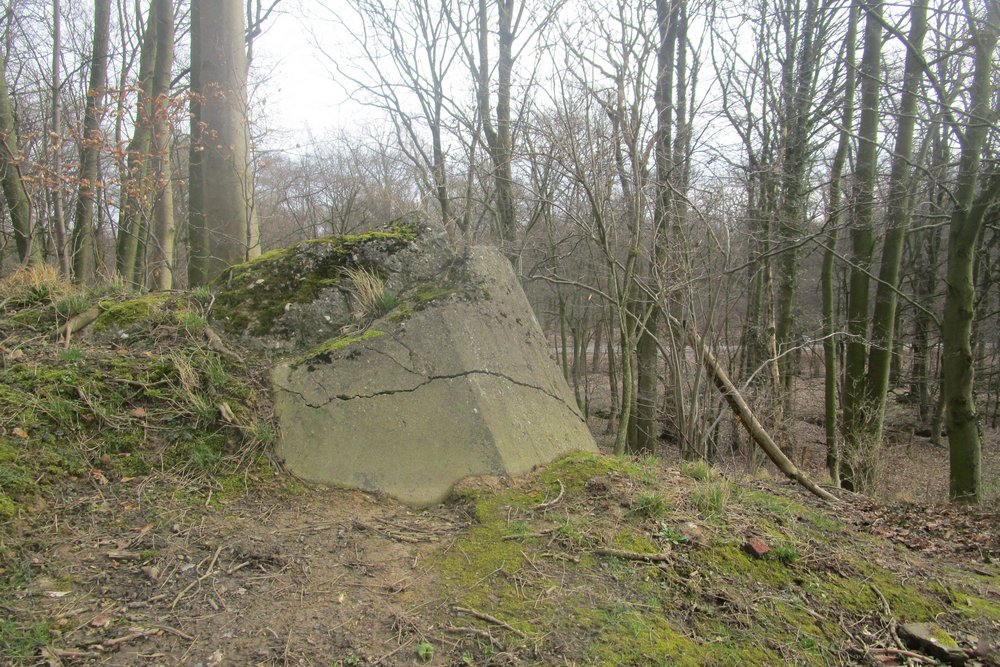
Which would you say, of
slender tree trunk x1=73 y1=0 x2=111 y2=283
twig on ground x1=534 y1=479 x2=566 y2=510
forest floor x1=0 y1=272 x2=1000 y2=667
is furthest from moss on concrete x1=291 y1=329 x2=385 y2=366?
slender tree trunk x1=73 y1=0 x2=111 y2=283

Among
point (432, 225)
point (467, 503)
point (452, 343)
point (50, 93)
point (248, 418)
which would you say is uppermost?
point (50, 93)

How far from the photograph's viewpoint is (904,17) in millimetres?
9430

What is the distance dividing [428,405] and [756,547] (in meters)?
1.95

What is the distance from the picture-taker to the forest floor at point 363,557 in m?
2.24

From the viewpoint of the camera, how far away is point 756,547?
299 centimetres

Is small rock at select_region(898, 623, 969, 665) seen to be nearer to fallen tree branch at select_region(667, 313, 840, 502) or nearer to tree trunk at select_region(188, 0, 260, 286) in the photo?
fallen tree branch at select_region(667, 313, 840, 502)

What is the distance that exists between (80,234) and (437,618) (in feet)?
34.6

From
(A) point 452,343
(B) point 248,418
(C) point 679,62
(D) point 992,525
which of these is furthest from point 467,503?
(C) point 679,62

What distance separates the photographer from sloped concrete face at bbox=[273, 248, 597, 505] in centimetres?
345

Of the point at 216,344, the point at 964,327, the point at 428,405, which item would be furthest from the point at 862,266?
the point at 216,344

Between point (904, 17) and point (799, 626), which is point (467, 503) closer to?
point (799, 626)

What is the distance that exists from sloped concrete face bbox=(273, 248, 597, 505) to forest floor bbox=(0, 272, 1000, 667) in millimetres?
144

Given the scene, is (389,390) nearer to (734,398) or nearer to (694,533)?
(694,533)

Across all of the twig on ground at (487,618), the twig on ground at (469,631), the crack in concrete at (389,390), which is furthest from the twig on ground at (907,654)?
the crack in concrete at (389,390)
